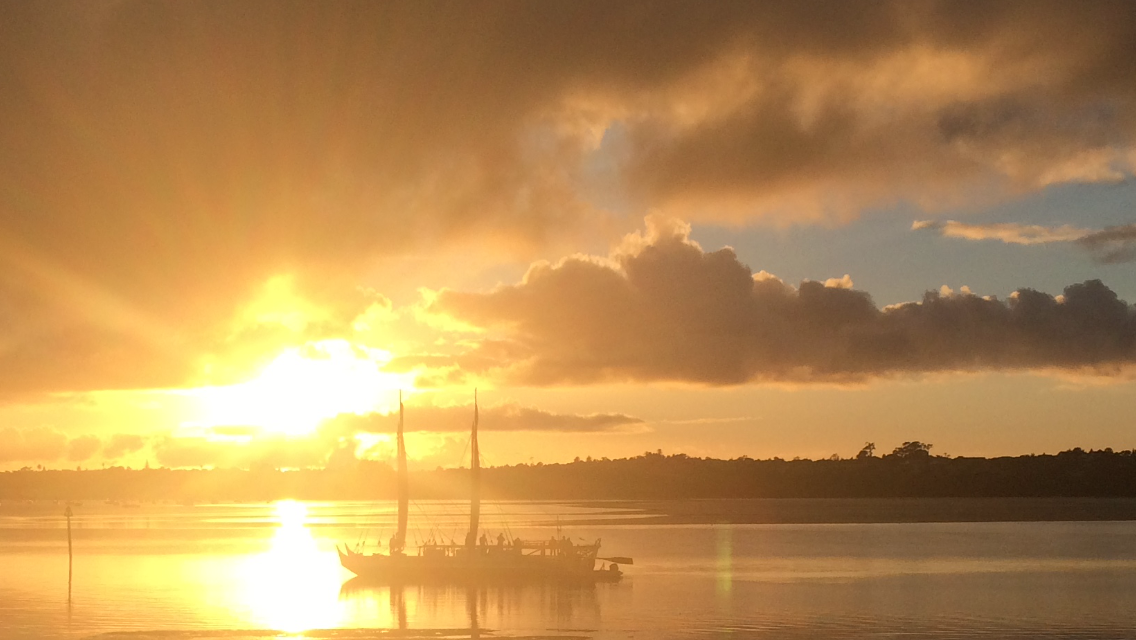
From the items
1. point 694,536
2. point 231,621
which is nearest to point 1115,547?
point 694,536

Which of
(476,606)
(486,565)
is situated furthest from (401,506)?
(476,606)

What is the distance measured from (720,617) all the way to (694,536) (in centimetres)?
9155

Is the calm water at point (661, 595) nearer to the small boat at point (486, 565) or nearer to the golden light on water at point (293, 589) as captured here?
the golden light on water at point (293, 589)

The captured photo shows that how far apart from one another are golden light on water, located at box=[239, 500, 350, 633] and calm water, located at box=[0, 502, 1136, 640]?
252mm

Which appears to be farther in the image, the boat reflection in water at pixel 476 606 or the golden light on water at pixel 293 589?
the golden light on water at pixel 293 589

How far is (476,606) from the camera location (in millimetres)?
85875

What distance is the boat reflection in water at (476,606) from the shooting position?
245 ft

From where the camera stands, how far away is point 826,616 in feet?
247

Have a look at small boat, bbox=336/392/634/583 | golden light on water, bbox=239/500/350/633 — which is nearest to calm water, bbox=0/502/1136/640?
golden light on water, bbox=239/500/350/633

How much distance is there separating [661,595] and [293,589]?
32572 mm

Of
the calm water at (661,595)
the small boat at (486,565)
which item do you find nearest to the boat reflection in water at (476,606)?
the calm water at (661,595)

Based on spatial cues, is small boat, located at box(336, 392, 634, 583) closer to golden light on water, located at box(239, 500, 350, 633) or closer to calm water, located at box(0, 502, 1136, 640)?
calm water, located at box(0, 502, 1136, 640)

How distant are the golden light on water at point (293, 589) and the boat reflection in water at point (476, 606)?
2082 mm

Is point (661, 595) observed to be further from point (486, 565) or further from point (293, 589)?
point (293, 589)
